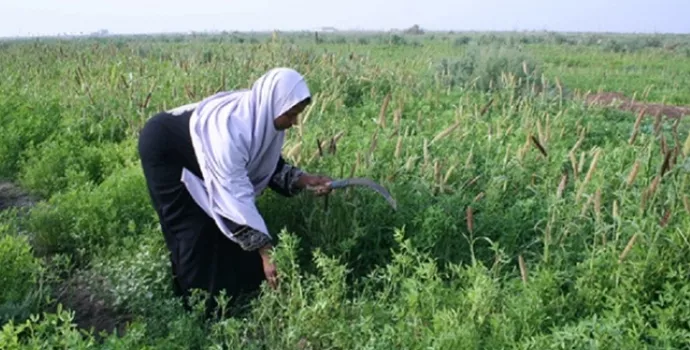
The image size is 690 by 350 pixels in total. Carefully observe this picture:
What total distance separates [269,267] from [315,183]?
2.01 feet

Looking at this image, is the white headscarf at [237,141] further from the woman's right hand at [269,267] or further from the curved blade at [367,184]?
the curved blade at [367,184]

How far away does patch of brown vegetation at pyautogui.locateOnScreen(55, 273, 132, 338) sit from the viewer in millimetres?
3383

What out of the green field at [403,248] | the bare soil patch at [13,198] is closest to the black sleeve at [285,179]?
the green field at [403,248]

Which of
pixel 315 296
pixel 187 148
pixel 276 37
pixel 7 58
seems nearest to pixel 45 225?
pixel 187 148

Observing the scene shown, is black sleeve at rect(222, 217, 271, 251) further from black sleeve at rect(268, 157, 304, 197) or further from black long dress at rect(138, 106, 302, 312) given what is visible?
black sleeve at rect(268, 157, 304, 197)

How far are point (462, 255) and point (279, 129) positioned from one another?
3.82 ft

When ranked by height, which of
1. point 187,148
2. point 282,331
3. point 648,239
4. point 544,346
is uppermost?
point 187,148

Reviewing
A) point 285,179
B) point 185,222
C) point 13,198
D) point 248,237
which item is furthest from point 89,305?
point 13,198

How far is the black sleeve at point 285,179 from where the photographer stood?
368cm

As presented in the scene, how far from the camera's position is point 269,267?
10.5 feet

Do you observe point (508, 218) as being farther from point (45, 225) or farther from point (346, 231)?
point (45, 225)

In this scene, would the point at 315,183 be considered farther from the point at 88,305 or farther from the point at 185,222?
the point at 88,305

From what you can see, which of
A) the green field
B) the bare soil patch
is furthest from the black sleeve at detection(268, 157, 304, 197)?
the bare soil patch

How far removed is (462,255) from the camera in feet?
11.8
